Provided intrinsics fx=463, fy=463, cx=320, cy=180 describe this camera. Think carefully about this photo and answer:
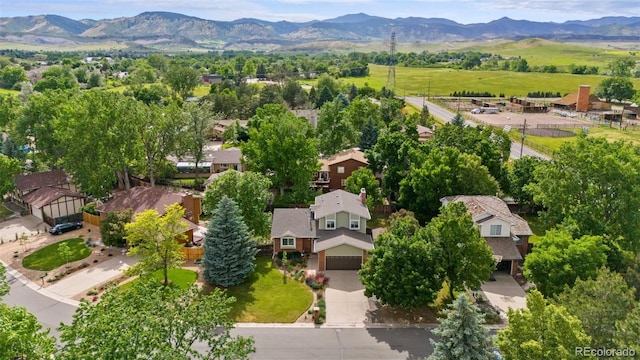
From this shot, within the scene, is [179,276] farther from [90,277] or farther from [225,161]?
[225,161]

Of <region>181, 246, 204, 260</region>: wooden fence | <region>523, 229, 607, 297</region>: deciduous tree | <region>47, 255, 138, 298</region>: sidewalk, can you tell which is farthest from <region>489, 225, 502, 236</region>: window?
<region>47, 255, 138, 298</region>: sidewalk

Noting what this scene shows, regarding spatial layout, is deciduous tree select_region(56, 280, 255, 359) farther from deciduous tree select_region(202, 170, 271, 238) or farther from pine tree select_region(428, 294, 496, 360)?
deciduous tree select_region(202, 170, 271, 238)

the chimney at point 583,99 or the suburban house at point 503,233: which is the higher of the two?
the chimney at point 583,99

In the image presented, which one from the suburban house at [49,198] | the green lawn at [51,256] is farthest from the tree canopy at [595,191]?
the suburban house at [49,198]

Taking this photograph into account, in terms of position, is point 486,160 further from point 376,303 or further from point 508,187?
point 376,303

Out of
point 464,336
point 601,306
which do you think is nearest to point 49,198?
point 464,336

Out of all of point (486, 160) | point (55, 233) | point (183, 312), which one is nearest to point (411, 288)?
point (183, 312)

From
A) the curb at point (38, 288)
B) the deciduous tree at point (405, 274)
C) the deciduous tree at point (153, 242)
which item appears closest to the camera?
the deciduous tree at point (405, 274)

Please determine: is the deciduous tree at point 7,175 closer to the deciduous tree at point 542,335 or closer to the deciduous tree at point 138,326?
the deciduous tree at point 138,326
